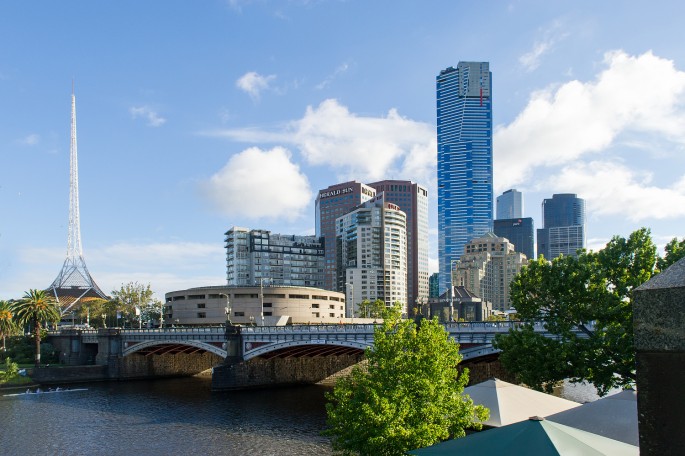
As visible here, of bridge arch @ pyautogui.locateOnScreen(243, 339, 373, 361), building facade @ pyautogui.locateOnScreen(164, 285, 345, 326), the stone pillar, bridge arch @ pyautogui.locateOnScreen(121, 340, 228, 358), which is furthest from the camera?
building facade @ pyautogui.locateOnScreen(164, 285, 345, 326)

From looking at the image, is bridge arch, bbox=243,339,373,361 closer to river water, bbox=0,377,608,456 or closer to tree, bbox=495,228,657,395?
river water, bbox=0,377,608,456

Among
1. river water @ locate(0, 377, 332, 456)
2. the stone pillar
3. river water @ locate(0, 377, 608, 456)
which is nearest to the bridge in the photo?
river water @ locate(0, 377, 608, 456)

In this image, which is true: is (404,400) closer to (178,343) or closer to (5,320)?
(178,343)

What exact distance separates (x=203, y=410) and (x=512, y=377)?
108 ft

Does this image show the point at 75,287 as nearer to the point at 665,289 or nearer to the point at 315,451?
the point at 315,451

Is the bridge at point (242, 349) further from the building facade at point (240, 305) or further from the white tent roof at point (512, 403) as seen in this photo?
the building facade at point (240, 305)

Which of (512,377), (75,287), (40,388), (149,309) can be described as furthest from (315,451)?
(75,287)

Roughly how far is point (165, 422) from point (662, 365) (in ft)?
161

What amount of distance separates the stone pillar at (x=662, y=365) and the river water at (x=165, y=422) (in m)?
33.7

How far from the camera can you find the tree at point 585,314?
3250 centimetres

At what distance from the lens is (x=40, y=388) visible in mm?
72750

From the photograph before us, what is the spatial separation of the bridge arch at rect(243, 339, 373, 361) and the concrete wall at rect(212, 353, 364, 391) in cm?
215

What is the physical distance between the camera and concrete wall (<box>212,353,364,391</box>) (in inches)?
2692

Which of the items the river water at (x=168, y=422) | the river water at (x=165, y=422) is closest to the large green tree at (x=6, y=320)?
the river water at (x=165, y=422)
